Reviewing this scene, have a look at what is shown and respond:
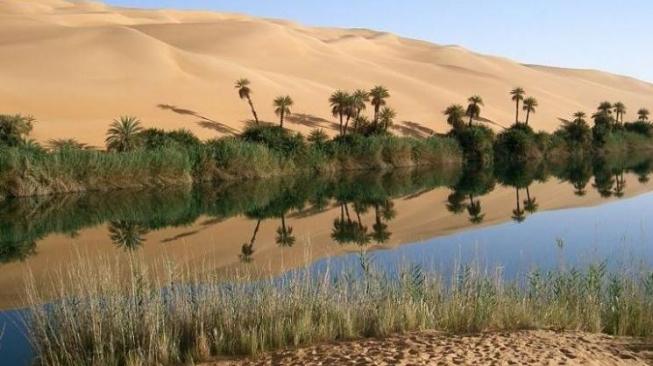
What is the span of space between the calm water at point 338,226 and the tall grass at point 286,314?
3.15 feet

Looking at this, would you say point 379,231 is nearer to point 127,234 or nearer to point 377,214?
point 377,214

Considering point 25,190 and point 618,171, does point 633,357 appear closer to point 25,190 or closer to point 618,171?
point 25,190

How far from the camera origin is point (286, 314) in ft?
26.2

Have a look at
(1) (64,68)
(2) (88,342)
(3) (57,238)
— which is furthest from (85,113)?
(2) (88,342)

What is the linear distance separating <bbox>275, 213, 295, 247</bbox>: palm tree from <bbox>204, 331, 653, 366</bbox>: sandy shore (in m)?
11.2

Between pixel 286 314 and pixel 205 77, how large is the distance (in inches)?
2513

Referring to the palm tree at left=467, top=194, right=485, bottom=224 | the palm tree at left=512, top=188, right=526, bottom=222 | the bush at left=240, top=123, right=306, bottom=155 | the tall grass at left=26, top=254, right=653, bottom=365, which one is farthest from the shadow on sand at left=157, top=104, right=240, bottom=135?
the tall grass at left=26, top=254, right=653, bottom=365

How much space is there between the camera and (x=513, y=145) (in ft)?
175

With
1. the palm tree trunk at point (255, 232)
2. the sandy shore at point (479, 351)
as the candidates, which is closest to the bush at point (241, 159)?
the palm tree trunk at point (255, 232)

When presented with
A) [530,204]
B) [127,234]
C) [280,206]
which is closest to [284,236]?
[127,234]

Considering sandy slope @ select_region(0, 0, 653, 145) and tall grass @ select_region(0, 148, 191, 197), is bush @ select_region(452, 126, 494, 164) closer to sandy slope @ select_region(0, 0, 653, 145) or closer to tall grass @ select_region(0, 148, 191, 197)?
sandy slope @ select_region(0, 0, 653, 145)

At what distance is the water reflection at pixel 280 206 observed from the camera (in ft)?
66.9

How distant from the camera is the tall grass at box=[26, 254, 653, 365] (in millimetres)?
7391

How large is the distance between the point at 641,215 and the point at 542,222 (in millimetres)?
3307
